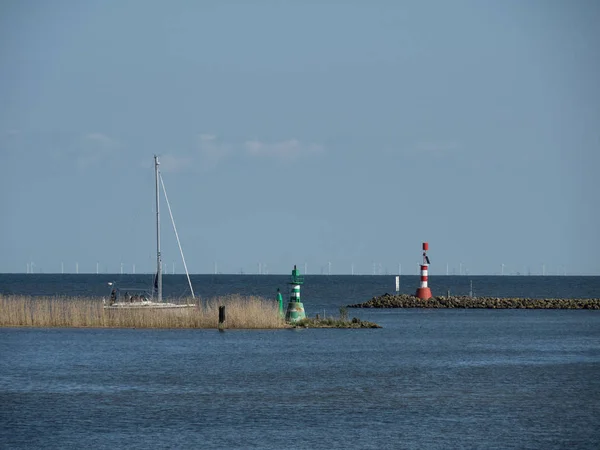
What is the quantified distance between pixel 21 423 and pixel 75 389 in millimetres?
6736

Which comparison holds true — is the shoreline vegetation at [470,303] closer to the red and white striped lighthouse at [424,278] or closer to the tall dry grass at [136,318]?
the red and white striped lighthouse at [424,278]

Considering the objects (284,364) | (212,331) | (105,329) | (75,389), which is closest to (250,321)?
(212,331)

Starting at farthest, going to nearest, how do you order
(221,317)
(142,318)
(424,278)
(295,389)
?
(424,278)
(142,318)
(221,317)
(295,389)

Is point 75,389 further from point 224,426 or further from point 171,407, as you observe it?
point 224,426

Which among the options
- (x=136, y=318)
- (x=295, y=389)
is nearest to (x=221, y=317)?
(x=136, y=318)

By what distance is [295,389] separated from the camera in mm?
35000

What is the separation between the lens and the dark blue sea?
26.2m

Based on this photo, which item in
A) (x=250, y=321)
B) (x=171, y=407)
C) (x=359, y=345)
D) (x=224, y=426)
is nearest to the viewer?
(x=224, y=426)

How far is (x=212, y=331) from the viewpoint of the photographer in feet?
189

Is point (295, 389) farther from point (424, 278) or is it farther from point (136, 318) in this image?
point (424, 278)

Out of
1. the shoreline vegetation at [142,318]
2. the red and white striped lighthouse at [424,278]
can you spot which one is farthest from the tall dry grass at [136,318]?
the red and white striped lighthouse at [424,278]

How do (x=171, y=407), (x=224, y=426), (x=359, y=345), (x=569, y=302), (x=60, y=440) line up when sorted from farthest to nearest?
(x=569, y=302) < (x=359, y=345) < (x=171, y=407) < (x=224, y=426) < (x=60, y=440)

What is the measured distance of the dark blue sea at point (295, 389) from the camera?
2623 cm

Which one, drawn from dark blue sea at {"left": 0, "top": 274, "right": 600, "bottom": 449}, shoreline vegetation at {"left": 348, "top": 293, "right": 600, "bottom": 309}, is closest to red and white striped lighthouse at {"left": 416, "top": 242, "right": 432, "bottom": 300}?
shoreline vegetation at {"left": 348, "top": 293, "right": 600, "bottom": 309}
